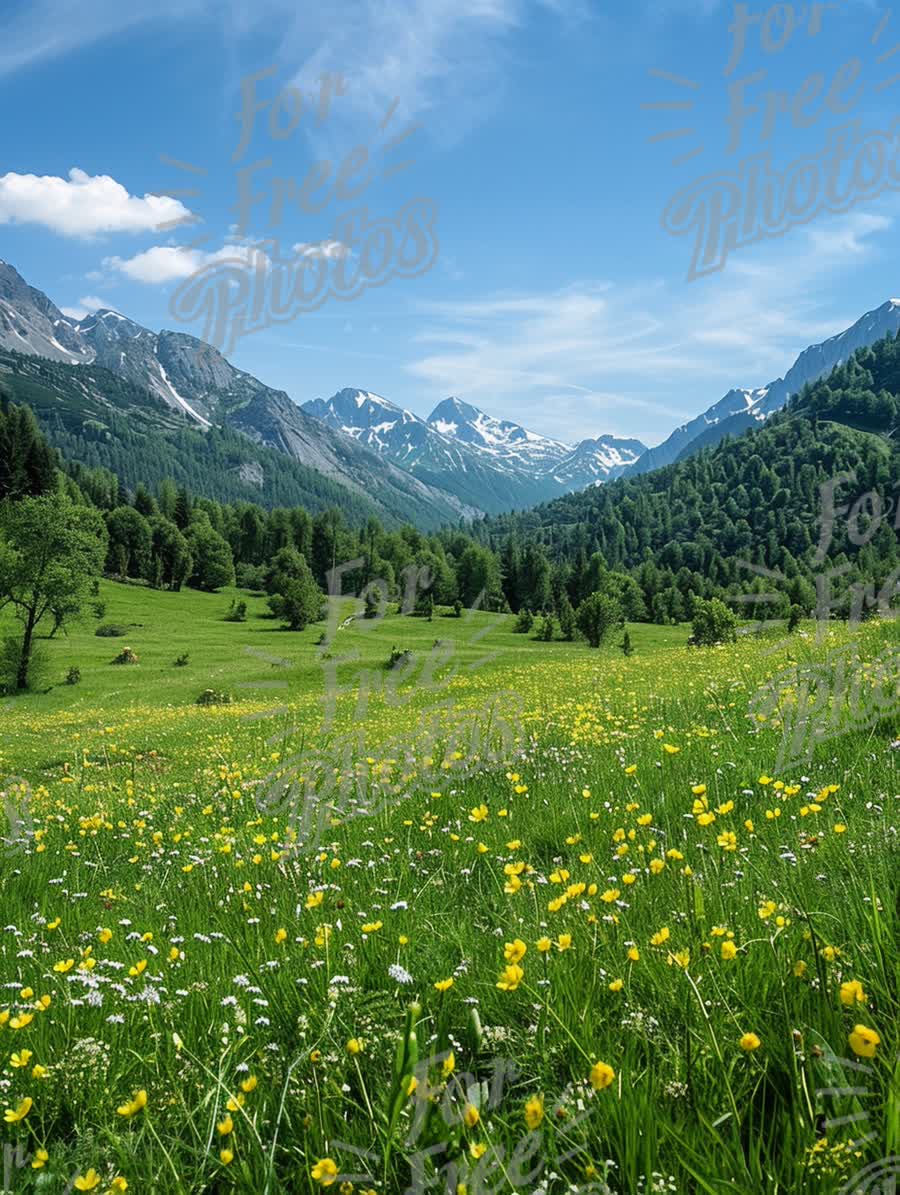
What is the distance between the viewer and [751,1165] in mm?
1527

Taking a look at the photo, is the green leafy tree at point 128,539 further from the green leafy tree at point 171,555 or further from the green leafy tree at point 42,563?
→ the green leafy tree at point 42,563

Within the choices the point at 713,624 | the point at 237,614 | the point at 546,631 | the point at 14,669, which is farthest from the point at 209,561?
the point at 713,624

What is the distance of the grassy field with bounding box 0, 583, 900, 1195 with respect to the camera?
5.49 ft

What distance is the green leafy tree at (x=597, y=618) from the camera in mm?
75812

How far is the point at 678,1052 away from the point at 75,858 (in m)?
5.83

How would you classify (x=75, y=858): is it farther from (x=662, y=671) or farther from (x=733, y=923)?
(x=662, y=671)

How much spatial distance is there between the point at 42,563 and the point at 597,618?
173 ft

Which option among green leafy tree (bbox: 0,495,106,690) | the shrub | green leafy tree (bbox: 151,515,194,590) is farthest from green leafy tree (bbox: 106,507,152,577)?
green leafy tree (bbox: 0,495,106,690)

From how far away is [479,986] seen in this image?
2.55 m

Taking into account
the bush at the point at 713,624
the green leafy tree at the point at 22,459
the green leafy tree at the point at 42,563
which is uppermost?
the green leafy tree at the point at 22,459

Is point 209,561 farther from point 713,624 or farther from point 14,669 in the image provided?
point 713,624

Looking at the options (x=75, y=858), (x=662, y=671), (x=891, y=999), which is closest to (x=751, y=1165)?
(x=891, y=999)

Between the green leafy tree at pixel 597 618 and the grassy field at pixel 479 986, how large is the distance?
2757 inches

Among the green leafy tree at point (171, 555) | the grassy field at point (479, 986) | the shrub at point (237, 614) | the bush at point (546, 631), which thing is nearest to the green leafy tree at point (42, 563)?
the shrub at point (237, 614)
